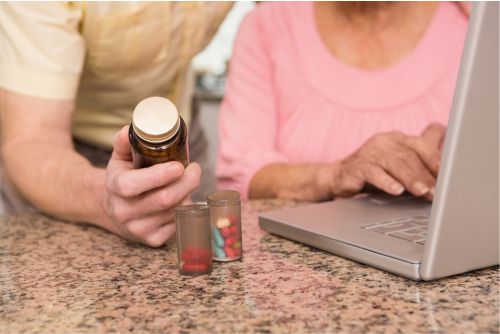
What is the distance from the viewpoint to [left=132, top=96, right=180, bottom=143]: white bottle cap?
760 mm

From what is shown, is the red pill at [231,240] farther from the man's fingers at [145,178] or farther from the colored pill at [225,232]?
the man's fingers at [145,178]

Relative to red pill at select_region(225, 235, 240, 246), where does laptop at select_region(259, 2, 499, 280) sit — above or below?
above

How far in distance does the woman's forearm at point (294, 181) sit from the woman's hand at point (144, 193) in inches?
16.8

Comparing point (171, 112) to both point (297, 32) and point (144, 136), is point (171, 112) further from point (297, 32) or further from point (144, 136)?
point (297, 32)

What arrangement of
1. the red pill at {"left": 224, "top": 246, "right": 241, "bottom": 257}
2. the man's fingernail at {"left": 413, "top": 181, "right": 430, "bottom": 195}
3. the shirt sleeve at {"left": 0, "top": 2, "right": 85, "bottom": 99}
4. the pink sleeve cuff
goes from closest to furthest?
1. the red pill at {"left": 224, "top": 246, "right": 241, "bottom": 257}
2. the man's fingernail at {"left": 413, "top": 181, "right": 430, "bottom": 195}
3. the shirt sleeve at {"left": 0, "top": 2, "right": 85, "bottom": 99}
4. the pink sleeve cuff

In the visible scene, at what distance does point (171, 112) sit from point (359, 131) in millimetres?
834

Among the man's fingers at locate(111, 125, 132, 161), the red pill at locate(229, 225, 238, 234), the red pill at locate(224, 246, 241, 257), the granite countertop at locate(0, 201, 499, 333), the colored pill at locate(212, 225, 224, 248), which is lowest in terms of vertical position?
the granite countertop at locate(0, 201, 499, 333)

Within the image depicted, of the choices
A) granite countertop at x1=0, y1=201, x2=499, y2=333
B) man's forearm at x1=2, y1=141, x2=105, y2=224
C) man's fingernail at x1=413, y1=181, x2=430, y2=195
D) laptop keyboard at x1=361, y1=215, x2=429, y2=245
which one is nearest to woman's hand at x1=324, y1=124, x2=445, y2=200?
man's fingernail at x1=413, y1=181, x2=430, y2=195

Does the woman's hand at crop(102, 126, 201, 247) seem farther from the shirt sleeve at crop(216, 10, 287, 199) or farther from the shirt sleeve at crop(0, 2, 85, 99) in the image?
the shirt sleeve at crop(216, 10, 287, 199)

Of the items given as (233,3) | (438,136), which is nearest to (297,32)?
(233,3)

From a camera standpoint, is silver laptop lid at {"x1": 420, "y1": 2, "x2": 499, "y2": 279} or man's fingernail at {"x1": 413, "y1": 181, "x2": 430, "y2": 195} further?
man's fingernail at {"x1": 413, "y1": 181, "x2": 430, "y2": 195}

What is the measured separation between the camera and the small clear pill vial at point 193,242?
0.82 metres

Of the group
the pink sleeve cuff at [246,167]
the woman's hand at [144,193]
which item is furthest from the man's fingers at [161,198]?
the pink sleeve cuff at [246,167]

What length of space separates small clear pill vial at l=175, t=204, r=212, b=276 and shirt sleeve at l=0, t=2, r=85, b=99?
1.83 feet
